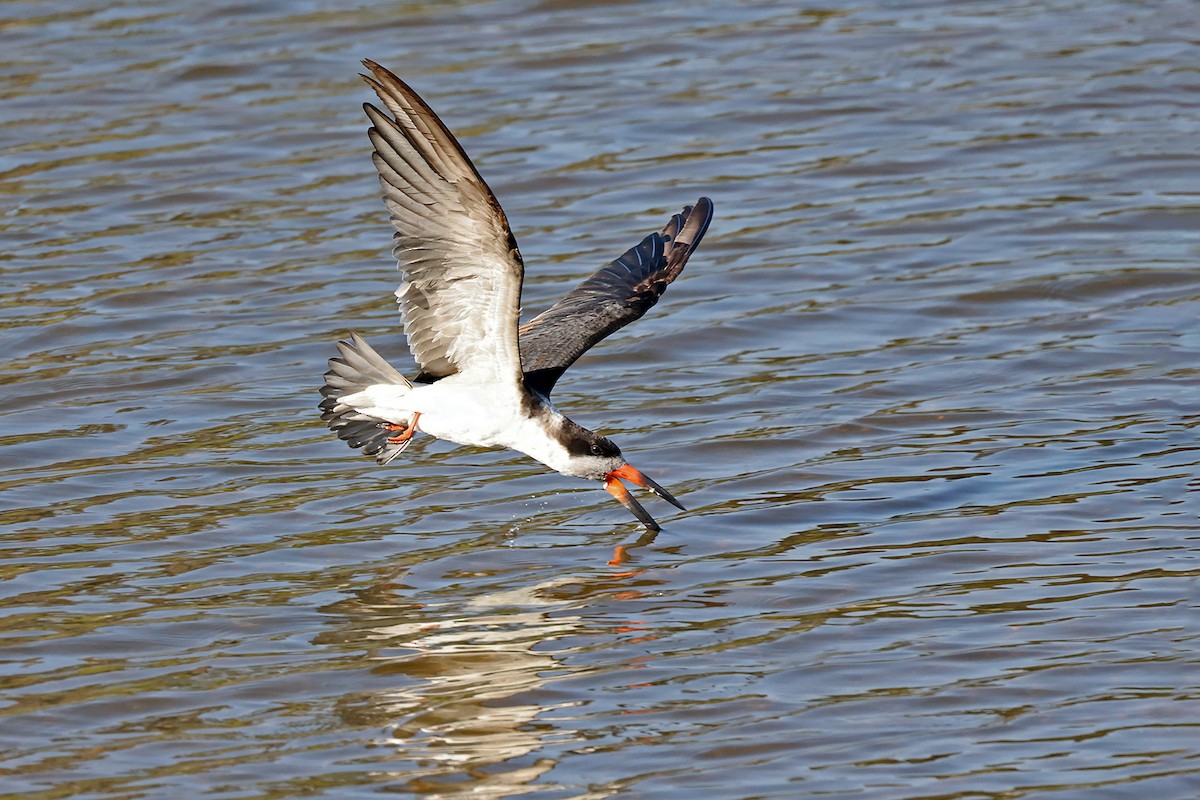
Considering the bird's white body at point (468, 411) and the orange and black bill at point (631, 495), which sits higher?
the bird's white body at point (468, 411)

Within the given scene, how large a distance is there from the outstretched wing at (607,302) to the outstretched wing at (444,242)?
516 millimetres

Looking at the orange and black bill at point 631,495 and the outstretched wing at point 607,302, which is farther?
the outstretched wing at point 607,302

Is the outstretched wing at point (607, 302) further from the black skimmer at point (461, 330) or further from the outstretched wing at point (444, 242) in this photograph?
the outstretched wing at point (444, 242)

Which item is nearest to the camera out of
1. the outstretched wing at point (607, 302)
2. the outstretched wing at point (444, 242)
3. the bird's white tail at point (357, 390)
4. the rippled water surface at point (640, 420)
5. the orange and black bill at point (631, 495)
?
the rippled water surface at point (640, 420)

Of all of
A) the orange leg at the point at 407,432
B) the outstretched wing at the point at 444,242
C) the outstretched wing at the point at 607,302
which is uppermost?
the outstretched wing at the point at 444,242

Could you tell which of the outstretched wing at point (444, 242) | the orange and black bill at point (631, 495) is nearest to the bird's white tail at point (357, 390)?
the outstretched wing at point (444, 242)

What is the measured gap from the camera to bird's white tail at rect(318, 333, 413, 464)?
7.22 m

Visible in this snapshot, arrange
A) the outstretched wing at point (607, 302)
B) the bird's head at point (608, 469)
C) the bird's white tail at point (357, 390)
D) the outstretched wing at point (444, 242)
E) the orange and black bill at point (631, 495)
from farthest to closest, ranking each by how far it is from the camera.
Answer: the outstretched wing at point (607, 302) < the orange and black bill at point (631, 495) < the bird's head at point (608, 469) < the bird's white tail at point (357, 390) < the outstretched wing at point (444, 242)

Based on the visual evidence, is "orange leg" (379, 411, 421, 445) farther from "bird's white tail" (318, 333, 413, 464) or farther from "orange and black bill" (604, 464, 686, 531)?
"orange and black bill" (604, 464, 686, 531)

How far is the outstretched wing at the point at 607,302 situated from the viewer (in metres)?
7.90

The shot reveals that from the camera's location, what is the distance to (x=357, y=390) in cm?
735

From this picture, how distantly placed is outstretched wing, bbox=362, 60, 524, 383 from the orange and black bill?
0.71 meters

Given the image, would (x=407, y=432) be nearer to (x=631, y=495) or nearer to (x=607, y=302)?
(x=631, y=495)

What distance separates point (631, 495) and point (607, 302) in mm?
1194
